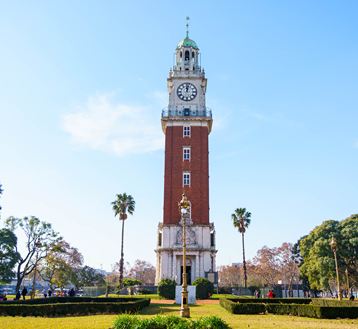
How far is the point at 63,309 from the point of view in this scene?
2453cm

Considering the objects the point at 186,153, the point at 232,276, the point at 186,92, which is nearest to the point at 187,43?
the point at 186,92

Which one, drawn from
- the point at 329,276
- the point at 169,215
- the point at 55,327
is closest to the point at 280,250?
the point at 329,276

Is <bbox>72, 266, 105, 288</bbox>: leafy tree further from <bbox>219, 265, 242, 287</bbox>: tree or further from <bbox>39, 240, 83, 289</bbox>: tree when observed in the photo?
<bbox>219, 265, 242, 287</bbox>: tree

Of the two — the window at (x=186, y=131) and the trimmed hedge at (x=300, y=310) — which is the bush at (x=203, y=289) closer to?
the trimmed hedge at (x=300, y=310)

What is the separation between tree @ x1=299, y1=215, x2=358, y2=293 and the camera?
51625 millimetres

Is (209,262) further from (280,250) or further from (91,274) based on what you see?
(91,274)

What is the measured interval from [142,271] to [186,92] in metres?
77.4

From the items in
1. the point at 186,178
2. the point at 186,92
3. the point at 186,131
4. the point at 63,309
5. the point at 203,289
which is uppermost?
the point at 186,92

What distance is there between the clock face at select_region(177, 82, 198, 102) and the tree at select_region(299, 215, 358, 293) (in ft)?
87.2

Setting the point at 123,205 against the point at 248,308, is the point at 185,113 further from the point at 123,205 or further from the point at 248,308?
the point at 248,308

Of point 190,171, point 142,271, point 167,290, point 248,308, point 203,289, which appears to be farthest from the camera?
point 142,271

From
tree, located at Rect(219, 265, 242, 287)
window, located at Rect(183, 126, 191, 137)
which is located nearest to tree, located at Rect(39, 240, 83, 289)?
window, located at Rect(183, 126, 191, 137)

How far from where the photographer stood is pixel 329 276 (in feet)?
170

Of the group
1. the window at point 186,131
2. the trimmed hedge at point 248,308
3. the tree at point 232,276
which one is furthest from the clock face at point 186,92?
the tree at point 232,276
